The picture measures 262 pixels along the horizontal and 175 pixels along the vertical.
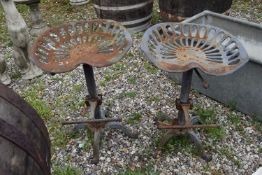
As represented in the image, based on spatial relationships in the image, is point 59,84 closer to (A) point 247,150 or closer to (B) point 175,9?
(B) point 175,9

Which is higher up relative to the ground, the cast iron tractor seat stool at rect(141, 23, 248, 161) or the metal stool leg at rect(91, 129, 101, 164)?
the cast iron tractor seat stool at rect(141, 23, 248, 161)

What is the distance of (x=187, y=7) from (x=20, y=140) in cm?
351

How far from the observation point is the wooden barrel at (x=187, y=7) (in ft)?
15.1

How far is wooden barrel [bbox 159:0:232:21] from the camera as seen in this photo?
4.62 metres

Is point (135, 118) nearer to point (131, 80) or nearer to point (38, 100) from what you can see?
point (131, 80)

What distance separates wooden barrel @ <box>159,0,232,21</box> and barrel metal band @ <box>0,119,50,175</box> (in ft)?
11.2

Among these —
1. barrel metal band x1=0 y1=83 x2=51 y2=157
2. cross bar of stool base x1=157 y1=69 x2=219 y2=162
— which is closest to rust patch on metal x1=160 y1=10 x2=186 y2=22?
cross bar of stool base x1=157 y1=69 x2=219 y2=162

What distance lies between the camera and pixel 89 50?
9.71 feet

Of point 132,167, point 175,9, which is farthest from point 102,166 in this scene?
point 175,9

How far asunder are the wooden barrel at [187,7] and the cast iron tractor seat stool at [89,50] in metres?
1.74

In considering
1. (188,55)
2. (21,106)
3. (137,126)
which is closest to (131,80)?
(137,126)

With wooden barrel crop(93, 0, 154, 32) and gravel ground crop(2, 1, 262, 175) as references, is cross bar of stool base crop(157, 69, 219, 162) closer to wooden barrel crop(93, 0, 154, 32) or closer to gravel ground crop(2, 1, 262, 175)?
gravel ground crop(2, 1, 262, 175)

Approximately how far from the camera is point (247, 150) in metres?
3.27

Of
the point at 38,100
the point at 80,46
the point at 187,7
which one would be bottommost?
the point at 38,100
